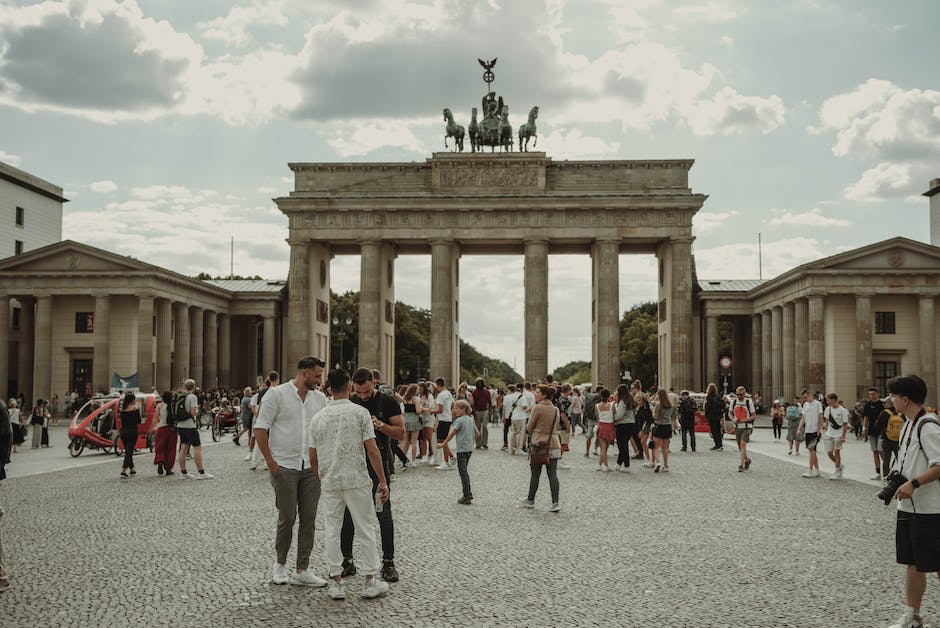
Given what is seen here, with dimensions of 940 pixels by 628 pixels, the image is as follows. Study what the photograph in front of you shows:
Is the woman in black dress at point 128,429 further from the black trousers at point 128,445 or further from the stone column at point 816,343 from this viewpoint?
the stone column at point 816,343

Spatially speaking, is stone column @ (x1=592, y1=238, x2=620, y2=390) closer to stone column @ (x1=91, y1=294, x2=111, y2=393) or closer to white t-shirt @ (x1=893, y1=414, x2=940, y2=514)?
stone column @ (x1=91, y1=294, x2=111, y2=393)

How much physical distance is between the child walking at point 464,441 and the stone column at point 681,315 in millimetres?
46138

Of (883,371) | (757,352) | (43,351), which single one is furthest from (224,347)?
(883,371)

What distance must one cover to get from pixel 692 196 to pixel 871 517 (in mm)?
50795

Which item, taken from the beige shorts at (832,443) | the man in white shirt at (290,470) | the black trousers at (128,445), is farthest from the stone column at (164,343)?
the man in white shirt at (290,470)

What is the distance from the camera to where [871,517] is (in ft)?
50.6

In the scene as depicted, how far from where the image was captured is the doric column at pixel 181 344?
6106 centimetres

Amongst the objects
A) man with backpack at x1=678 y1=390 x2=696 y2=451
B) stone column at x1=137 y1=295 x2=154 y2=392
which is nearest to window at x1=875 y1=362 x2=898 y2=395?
man with backpack at x1=678 y1=390 x2=696 y2=451

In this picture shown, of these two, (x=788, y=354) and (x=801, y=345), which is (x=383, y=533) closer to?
(x=801, y=345)

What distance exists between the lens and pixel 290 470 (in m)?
10.1

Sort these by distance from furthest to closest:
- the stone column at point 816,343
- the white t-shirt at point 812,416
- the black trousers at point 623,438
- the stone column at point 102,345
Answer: the stone column at point 102,345 → the stone column at point 816,343 → the black trousers at point 623,438 → the white t-shirt at point 812,416

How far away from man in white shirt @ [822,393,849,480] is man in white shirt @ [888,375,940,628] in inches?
551

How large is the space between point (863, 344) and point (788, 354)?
5564 mm

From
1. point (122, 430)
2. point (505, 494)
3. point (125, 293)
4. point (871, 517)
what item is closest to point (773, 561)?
point (871, 517)
